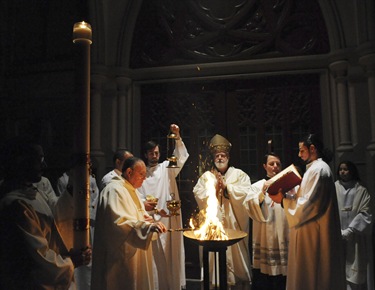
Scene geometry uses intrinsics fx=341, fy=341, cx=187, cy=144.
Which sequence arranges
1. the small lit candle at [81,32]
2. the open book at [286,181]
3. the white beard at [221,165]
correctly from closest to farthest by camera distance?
1. the small lit candle at [81,32]
2. the open book at [286,181]
3. the white beard at [221,165]

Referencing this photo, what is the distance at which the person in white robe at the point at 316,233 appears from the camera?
380 cm

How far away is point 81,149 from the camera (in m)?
1.85

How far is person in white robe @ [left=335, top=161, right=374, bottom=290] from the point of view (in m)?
4.54

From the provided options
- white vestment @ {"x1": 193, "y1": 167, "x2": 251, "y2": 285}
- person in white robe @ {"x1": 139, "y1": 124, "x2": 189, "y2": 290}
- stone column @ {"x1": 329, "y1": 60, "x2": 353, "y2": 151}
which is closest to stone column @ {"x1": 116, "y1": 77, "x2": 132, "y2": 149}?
person in white robe @ {"x1": 139, "y1": 124, "x2": 189, "y2": 290}

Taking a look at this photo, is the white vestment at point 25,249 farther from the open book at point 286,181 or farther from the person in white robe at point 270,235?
the person in white robe at point 270,235

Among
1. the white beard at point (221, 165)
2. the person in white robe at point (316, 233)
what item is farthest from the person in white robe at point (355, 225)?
the white beard at point (221, 165)

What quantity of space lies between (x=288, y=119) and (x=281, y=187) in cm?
238

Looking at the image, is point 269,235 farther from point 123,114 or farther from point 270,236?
point 123,114

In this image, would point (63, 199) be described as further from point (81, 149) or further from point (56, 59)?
point (56, 59)

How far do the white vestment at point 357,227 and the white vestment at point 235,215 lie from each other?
1344 mm

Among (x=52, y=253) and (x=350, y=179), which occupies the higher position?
(x=350, y=179)

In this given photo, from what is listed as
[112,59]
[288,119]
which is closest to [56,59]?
[112,59]

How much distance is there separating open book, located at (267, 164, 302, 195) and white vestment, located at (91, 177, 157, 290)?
153cm

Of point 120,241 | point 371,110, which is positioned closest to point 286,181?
point 120,241
